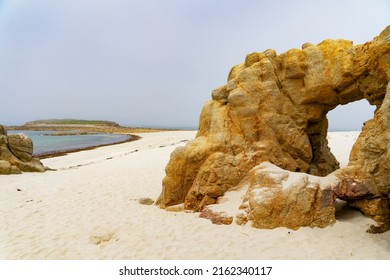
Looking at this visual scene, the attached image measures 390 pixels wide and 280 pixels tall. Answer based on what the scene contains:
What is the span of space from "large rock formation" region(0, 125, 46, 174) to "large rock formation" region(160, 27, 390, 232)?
14.1 metres

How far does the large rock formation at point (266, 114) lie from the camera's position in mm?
9980

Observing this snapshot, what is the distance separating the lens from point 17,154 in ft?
71.1

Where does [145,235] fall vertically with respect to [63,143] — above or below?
below

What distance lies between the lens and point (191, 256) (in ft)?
24.1

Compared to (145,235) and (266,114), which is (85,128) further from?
(145,235)

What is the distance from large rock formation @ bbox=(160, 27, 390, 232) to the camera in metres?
9.98

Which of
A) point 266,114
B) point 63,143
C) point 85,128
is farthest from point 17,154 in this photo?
point 85,128

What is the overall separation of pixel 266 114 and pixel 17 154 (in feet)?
63.9

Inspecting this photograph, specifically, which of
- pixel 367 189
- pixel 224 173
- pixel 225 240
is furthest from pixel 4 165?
pixel 367 189

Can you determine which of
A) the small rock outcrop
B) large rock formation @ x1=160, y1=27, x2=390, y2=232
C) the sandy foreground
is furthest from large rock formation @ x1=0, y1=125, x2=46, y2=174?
the small rock outcrop

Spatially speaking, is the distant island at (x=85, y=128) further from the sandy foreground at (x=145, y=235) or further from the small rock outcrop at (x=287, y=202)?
the small rock outcrop at (x=287, y=202)

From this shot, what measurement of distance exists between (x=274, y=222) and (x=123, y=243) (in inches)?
173

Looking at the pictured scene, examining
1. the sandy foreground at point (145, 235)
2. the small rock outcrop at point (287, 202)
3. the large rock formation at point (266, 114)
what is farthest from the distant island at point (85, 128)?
the small rock outcrop at point (287, 202)
